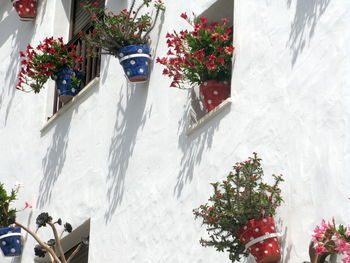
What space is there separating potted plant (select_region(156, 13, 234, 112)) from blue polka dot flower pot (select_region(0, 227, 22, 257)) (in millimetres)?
3346

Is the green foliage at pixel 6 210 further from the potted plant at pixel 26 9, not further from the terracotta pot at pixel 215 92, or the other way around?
the terracotta pot at pixel 215 92

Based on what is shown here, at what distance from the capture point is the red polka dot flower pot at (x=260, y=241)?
9258 millimetres

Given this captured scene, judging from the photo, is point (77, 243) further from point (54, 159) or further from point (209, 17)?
point (209, 17)

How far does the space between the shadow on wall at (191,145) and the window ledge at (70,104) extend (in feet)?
7.10

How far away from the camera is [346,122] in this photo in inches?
354

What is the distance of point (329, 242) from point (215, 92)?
280 cm

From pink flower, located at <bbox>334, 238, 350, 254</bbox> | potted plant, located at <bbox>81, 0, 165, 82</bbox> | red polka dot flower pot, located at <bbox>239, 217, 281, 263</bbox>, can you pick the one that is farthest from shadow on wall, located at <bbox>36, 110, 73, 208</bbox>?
pink flower, located at <bbox>334, 238, 350, 254</bbox>

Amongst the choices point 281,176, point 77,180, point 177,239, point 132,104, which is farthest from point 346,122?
point 77,180

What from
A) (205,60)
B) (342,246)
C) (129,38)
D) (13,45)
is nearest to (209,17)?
(205,60)

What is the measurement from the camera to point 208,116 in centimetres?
1084

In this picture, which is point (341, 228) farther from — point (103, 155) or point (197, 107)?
point (103, 155)

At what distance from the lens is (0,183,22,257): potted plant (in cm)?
1357

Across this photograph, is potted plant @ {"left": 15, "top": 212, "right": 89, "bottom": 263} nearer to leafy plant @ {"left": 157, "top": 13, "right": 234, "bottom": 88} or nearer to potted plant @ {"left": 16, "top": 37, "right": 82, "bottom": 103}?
potted plant @ {"left": 16, "top": 37, "right": 82, "bottom": 103}

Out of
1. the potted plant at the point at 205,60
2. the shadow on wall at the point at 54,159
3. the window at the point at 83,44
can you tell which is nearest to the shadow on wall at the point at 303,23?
the potted plant at the point at 205,60
